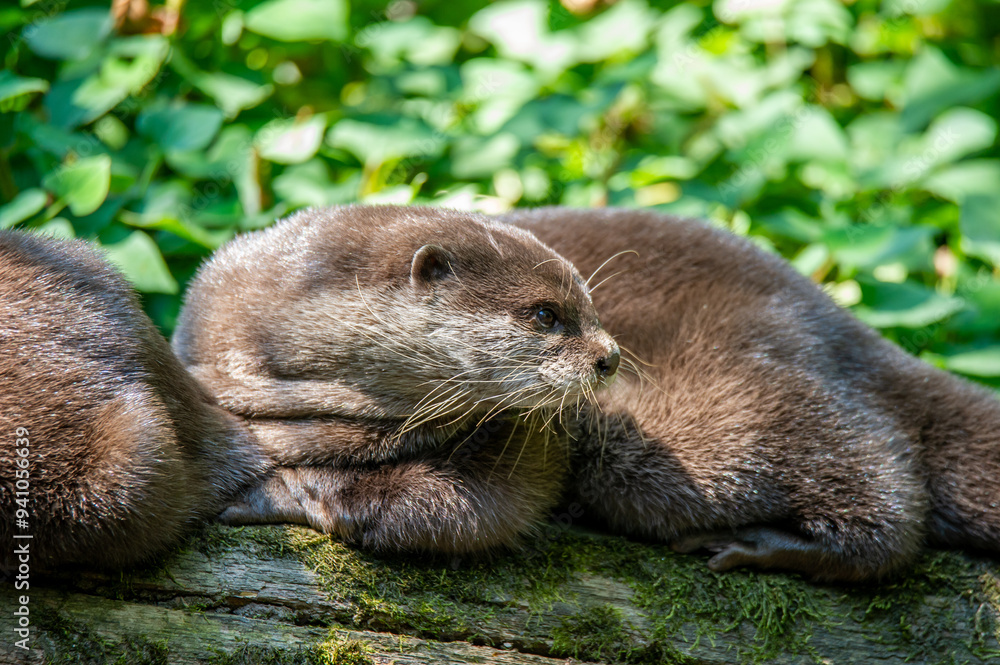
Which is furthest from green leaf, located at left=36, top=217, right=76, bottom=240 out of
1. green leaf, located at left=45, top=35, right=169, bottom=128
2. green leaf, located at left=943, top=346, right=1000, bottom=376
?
green leaf, located at left=943, top=346, right=1000, bottom=376

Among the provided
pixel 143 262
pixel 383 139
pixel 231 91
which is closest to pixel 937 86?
pixel 383 139

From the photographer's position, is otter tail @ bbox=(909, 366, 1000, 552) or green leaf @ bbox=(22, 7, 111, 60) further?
green leaf @ bbox=(22, 7, 111, 60)

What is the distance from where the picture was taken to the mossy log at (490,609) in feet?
5.89

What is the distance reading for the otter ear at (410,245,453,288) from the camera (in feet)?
6.73

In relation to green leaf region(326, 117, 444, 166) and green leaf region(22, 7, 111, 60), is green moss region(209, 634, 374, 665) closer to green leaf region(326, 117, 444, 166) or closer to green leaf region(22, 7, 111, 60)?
green leaf region(326, 117, 444, 166)

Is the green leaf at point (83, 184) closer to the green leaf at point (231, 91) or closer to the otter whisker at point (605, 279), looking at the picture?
the green leaf at point (231, 91)

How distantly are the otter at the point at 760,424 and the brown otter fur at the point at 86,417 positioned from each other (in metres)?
1.07

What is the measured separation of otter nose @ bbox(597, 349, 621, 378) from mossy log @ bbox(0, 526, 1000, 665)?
1.57 ft

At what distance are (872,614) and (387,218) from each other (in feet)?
5.43

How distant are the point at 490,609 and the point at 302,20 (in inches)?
106

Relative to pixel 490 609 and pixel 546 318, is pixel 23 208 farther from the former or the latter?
pixel 490 609

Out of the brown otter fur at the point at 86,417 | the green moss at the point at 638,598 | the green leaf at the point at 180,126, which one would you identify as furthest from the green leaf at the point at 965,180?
the brown otter fur at the point at 86,417

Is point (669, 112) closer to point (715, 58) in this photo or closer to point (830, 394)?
point (715, 58)

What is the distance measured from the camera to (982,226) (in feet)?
11.8
